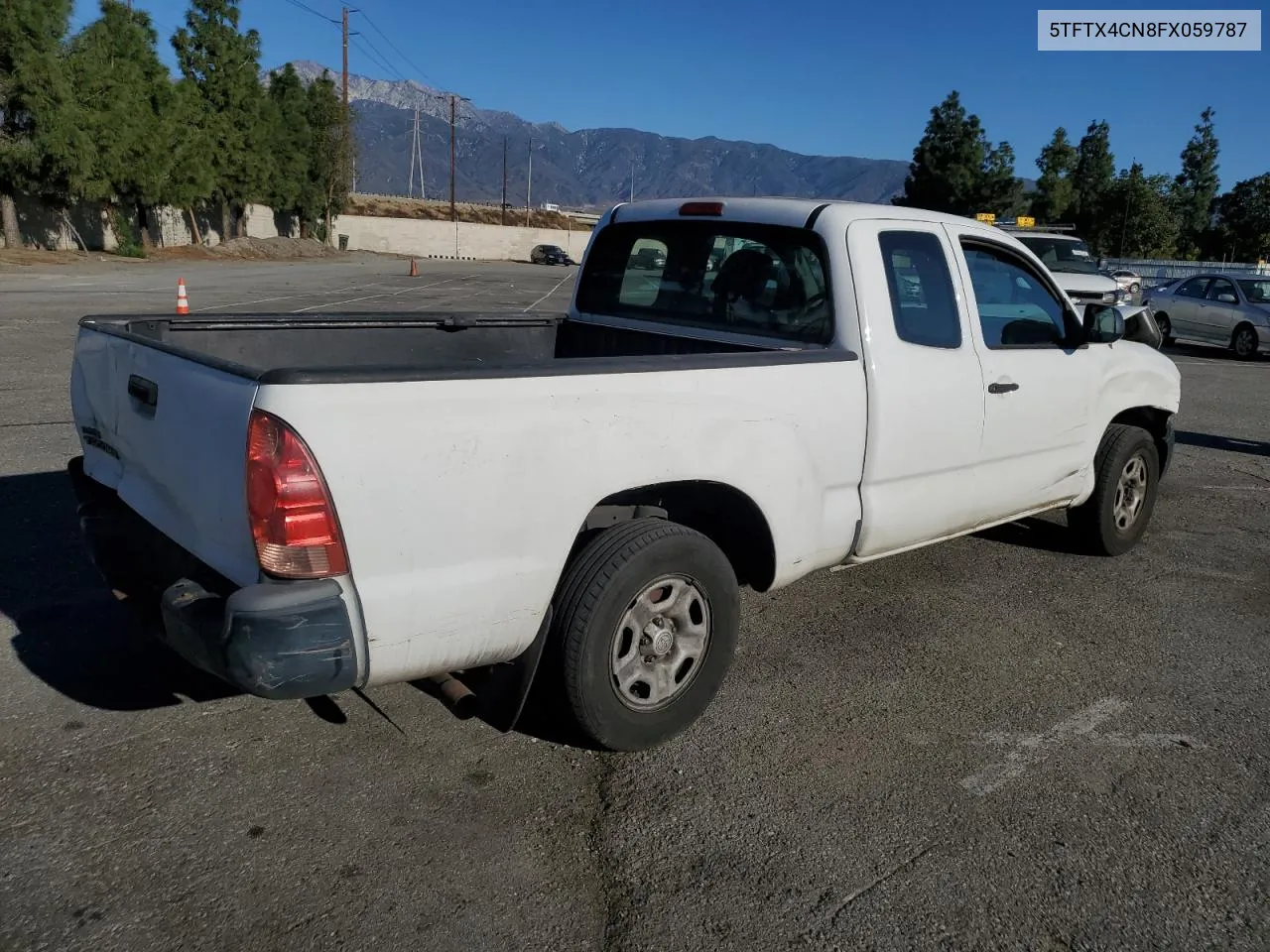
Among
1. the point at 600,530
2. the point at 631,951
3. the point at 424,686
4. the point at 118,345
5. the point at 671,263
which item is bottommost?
the point at 631,951

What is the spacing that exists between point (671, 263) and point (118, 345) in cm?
240

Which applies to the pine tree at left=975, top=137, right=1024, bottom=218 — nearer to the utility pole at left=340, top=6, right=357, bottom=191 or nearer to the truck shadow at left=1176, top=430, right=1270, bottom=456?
the utility pole at left=340, top=6, right=357, bottom=191

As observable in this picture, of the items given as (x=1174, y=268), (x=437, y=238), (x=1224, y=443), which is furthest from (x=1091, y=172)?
(x=1224, y=443)

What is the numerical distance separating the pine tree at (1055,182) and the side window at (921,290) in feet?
212

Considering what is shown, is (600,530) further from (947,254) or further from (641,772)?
(947,254)

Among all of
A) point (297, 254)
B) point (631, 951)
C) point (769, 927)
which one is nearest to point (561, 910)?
point (631, 951)

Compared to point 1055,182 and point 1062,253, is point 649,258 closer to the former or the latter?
point 1062,253

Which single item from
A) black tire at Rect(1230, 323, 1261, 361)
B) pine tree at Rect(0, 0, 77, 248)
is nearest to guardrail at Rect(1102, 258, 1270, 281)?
black tire at Rect(1230, 323, 1261, 361)

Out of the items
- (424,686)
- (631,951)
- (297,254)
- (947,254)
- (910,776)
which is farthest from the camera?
(297,254)

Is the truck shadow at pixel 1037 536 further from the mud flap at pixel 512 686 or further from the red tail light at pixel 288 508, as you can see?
the red tail light at pixel 288 508

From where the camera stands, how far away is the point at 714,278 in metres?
4.75

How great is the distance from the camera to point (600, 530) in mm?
3494

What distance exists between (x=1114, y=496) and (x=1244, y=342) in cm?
1501

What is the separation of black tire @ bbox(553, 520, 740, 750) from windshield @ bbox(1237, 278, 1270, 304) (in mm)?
18639
